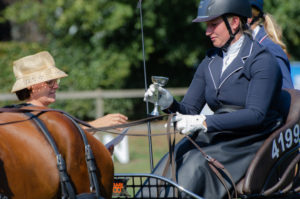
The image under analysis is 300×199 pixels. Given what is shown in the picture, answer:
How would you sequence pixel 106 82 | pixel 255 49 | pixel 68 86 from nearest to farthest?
pixel 255 49, pixel 68 86, pixel 106 82

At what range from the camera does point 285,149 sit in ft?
11.8

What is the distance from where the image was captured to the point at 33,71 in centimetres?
348

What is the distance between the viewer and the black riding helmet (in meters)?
3.62

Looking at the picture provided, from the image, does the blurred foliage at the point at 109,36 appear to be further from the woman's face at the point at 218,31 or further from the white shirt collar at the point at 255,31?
the woman's face at the point at 218,31

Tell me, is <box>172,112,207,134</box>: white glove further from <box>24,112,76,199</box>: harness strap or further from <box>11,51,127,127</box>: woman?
<box>24,112,76,199</box>: harness strap

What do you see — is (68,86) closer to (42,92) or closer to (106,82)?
(106,82)

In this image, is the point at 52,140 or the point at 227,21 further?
the point at 227,21

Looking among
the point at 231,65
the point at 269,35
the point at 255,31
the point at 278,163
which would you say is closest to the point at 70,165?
the point at 231,65

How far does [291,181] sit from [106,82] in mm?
9519

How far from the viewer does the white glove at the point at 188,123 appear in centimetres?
331

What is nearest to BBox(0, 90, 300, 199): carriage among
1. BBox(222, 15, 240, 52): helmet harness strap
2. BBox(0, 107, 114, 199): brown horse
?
BBox(0, 107, 114, 199): brown horse

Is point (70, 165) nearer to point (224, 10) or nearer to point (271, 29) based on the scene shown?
point (224, 10)

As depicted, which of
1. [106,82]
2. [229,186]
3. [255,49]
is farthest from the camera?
[106,82]

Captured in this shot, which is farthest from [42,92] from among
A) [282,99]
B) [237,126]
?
[282,99]
